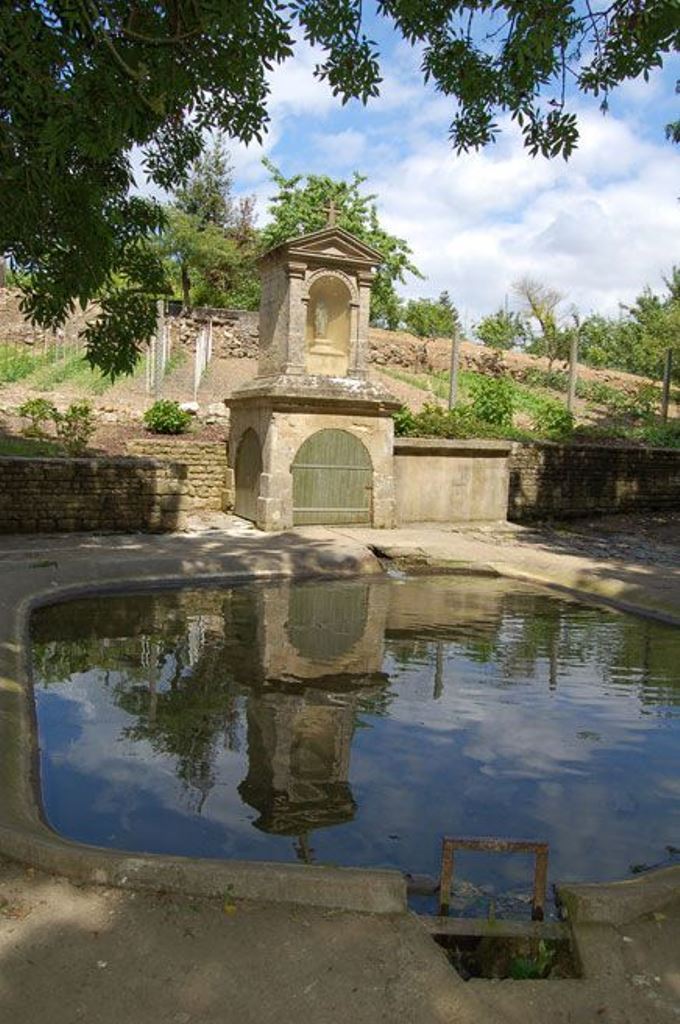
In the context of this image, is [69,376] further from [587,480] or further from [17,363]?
[587,480]

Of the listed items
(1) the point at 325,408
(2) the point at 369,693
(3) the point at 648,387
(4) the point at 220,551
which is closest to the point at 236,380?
(1) the point at 325,408

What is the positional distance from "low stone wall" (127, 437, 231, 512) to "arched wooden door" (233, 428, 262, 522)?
49cm

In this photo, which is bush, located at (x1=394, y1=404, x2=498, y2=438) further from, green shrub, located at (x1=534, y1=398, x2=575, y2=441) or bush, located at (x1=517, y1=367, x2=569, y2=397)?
bush, located at (x1=517, y1=367, x2=569, y2=397)

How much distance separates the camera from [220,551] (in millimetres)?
11211

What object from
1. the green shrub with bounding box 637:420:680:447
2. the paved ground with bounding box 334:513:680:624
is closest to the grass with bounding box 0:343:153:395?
the paved ground with bounding box 334:513:680:624

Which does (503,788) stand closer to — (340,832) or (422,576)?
(340,832)

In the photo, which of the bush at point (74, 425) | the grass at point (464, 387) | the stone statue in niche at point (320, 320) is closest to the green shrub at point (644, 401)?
the grass at point (464, 387)

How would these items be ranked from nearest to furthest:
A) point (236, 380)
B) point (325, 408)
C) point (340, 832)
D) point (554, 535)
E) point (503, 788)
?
point (340, 832), point (503, 788), point (325, 408), point (554, 535), point (236, 380)

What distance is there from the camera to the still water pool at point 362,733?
409 centimetres

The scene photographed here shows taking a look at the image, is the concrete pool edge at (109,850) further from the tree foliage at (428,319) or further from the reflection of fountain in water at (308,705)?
the tree foliage at (428,319)

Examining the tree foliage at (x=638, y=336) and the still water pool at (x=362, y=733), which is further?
the tree foliage at (x=638, y=336)

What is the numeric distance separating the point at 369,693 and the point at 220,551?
5318 mm

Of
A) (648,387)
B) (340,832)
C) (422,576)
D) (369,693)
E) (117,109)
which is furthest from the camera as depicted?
(648,387)

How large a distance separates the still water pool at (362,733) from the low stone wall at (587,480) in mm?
8920
